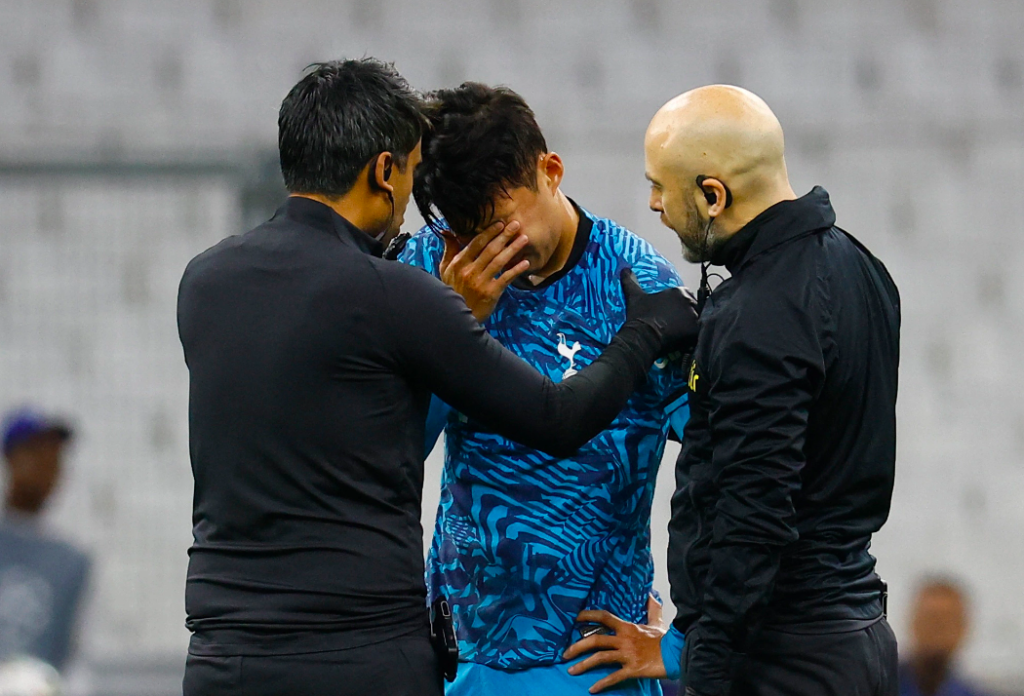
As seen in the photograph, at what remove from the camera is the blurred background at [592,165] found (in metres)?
4.56

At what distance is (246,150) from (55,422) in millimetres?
1205

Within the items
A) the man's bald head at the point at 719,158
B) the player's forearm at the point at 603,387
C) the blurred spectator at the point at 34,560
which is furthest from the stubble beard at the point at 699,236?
the blurred spectator at the point at 34,560

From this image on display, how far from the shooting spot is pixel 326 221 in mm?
1628

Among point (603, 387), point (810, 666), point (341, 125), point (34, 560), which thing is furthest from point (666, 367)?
point (34, 560)

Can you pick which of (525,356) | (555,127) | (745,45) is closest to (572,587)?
(525,356)

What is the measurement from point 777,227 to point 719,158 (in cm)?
11

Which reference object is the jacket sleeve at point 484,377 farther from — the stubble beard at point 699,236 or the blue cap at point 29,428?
the blue cap at point 29,428

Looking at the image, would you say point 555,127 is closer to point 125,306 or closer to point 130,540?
point 125,306

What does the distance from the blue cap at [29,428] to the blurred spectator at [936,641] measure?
244 centimetres

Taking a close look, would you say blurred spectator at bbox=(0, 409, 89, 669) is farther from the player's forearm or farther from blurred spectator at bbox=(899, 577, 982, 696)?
blurred spectator at bbox=(899, 577, 982, 696)

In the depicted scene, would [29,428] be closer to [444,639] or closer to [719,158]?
[444,639]

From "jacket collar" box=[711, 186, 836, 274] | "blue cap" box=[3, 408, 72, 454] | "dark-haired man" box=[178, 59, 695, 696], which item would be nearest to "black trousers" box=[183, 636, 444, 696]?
"dark-haired man" box=[178, 59, 695, 696]

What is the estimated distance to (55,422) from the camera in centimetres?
379

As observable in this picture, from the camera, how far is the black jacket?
158 centimetres
